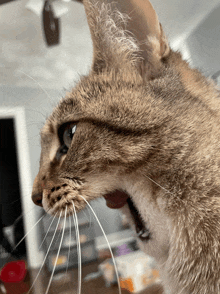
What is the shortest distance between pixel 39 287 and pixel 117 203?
0.31 metres

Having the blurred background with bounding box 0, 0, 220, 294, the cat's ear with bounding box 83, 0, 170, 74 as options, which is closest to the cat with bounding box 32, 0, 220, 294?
the cat's ear with bounding box 83, 0, 170, 74

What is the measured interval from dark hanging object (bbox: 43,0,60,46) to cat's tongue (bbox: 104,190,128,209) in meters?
0.47

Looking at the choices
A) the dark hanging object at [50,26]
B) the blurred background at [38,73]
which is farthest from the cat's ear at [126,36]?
the dark hanging object at [50,26]

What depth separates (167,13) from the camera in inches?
25.8

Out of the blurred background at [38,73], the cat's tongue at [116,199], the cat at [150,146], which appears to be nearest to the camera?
the cat at [150,146]

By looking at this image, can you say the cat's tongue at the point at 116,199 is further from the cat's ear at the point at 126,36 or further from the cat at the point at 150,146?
the cat's ear at the point at 126,36

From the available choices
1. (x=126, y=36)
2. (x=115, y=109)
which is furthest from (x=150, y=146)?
(x=126, y=36)

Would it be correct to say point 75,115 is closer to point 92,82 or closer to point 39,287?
point 92,82

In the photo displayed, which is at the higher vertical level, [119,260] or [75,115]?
[75,115]

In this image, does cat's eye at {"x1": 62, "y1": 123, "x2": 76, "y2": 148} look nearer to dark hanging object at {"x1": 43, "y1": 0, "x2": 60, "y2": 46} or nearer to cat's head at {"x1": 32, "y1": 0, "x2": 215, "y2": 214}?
cat's head at {"x1": 32, "y1": 0, "x2": 215, "y2": 214}

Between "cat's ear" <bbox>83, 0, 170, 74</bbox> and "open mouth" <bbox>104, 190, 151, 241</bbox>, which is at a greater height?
"cat's ear" <bbox>83, 0, 170, 74</bbox>

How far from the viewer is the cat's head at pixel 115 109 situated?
449mm

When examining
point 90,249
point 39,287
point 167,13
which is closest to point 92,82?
point 167,13

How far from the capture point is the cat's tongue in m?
0.52
